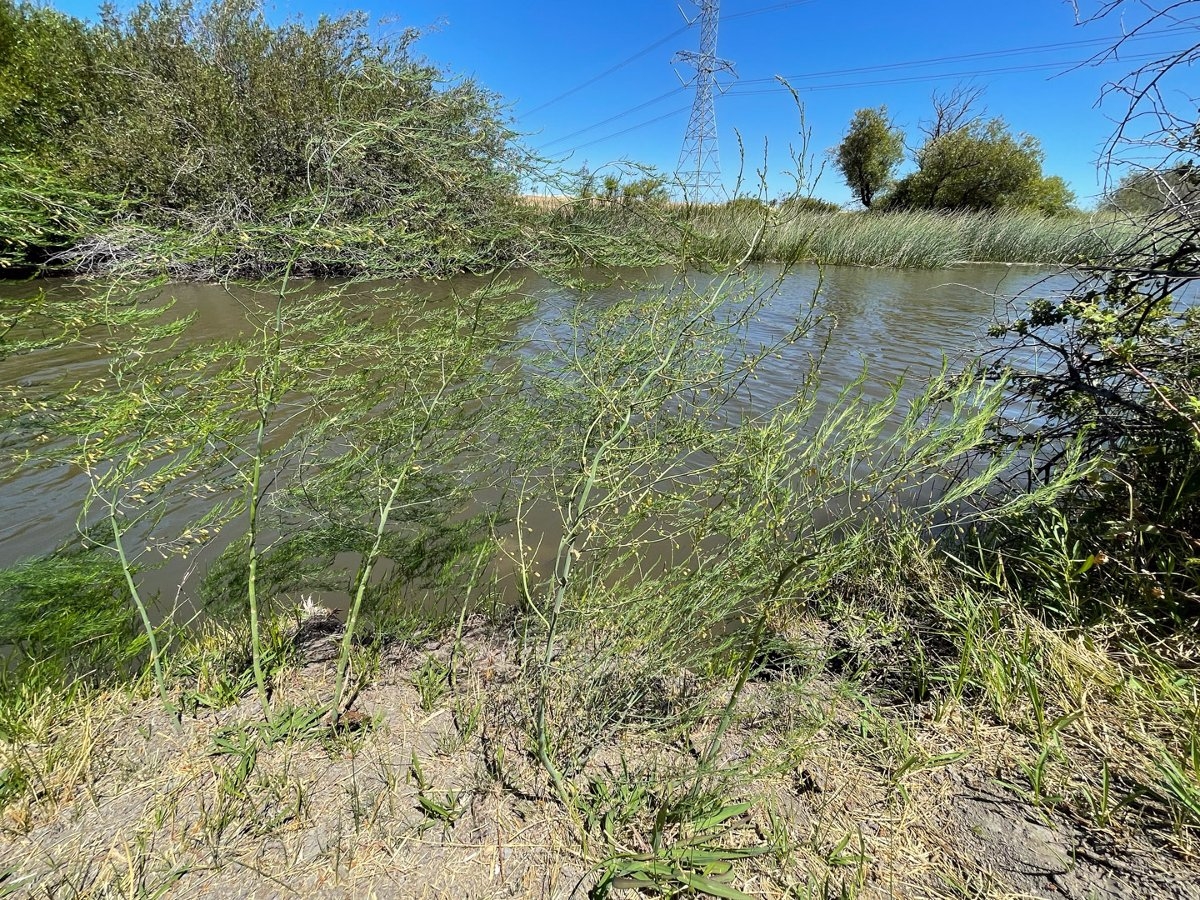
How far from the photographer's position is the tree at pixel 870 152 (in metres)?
29.5

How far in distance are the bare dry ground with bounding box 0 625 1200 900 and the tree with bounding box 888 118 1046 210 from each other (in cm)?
3158

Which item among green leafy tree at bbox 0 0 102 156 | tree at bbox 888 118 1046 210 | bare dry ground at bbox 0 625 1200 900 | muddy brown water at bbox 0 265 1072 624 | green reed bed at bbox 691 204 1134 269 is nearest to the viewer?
bare dry ground at bbox 0 625 1200 900

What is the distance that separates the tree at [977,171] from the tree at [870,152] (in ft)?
6.50

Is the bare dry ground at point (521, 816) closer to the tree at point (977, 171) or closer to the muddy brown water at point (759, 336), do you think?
the muddy brown water at point (759, 336)

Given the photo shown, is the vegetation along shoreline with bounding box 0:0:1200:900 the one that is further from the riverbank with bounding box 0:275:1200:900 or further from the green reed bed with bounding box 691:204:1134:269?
the green reed bed with bounding box 691:204:1134:269

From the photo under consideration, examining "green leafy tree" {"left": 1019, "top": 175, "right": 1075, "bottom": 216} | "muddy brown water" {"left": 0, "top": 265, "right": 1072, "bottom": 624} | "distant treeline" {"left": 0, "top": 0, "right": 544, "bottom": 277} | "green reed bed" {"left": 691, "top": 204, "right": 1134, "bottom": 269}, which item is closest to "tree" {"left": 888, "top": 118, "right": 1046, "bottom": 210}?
"green leafy tree" {"left": 1019, "top": 175, "right": 1075, "bottom": 216}

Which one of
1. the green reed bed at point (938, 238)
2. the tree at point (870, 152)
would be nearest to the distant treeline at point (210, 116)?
the green reed bed at point (938, 238)

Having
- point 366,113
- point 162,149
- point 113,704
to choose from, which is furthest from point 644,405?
point 162,149

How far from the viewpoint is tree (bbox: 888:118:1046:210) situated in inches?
1048

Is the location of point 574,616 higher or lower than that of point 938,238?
lower

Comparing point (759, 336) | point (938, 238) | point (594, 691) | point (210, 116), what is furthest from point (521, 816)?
point (938, 238)

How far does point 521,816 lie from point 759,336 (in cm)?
817

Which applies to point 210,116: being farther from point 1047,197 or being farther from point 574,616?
point 1047,197

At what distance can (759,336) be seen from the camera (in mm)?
8688
